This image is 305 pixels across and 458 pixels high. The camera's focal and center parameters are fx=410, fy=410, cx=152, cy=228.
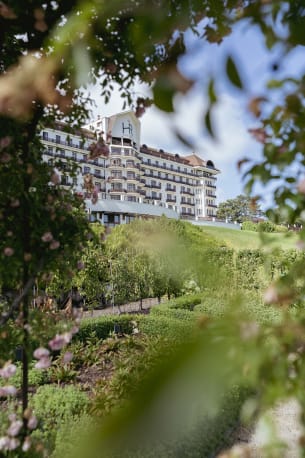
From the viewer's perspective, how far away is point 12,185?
2.01 metres

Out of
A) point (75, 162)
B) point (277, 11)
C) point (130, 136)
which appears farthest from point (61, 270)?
point (130, 136)

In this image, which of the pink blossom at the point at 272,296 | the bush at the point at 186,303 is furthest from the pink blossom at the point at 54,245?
the bush at the point at 186,303

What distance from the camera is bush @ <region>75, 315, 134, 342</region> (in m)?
8.95

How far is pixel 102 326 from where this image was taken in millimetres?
9438

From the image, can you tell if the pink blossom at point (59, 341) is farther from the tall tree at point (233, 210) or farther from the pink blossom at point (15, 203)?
the tall tree at point (233, 210)

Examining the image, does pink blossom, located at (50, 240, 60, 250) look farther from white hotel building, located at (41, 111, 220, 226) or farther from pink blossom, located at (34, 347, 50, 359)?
white hotel building, located at (41, 111, 220, 226)

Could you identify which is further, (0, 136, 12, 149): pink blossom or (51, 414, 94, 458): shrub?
(51, 414, 94, 458): shrub

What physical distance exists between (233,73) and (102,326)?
30.7ft

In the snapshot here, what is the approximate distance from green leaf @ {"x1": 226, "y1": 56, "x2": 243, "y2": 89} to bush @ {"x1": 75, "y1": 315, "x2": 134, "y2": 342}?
339 inches

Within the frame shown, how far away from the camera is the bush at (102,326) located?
895 centimetres

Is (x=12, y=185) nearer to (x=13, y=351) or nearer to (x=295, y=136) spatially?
(x=13, y=351)

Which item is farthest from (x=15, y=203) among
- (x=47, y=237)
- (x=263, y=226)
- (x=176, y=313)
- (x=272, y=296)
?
(x=176, y=313)

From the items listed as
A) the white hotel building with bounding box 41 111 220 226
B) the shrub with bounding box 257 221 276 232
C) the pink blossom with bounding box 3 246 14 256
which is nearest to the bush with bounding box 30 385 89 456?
the pink blossom with bounding box 3 246 14 256

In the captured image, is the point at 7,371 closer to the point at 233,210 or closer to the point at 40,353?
the point at 40,353
